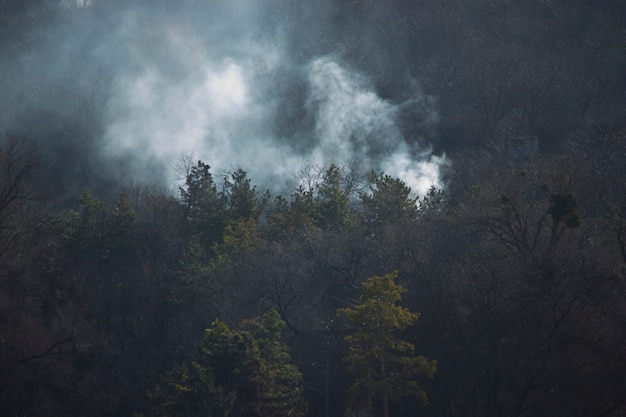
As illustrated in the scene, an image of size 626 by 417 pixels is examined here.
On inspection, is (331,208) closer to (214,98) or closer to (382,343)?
(382,343)

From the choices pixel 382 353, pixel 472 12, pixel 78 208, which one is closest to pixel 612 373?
pixel 382 353

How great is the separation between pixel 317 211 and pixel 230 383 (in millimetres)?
13176

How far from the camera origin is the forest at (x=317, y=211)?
960 inches

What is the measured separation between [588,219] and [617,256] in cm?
509

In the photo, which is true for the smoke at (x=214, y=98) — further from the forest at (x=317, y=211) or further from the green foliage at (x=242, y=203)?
the green foliage at (x=242, y=203)

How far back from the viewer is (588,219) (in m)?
29.8

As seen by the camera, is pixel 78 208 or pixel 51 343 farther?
pixel 78 208

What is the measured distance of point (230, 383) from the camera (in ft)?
80.4

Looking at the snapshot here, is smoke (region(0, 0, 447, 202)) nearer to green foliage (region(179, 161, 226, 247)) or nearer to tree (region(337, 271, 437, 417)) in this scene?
green foliage (region(179, 161, 226, 247))

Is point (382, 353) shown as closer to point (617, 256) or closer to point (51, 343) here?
point (617, 256)

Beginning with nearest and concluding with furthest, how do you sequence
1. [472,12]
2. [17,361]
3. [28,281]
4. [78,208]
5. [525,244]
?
[525,244], [17,361], [28,281], [78,208], [472,12]

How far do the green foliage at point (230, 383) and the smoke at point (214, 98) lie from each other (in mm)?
23012

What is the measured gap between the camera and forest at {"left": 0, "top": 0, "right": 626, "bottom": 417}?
24391mm

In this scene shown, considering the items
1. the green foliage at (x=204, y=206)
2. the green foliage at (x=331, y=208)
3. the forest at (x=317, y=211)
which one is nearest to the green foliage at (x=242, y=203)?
the forest at (x=317, y=211)
